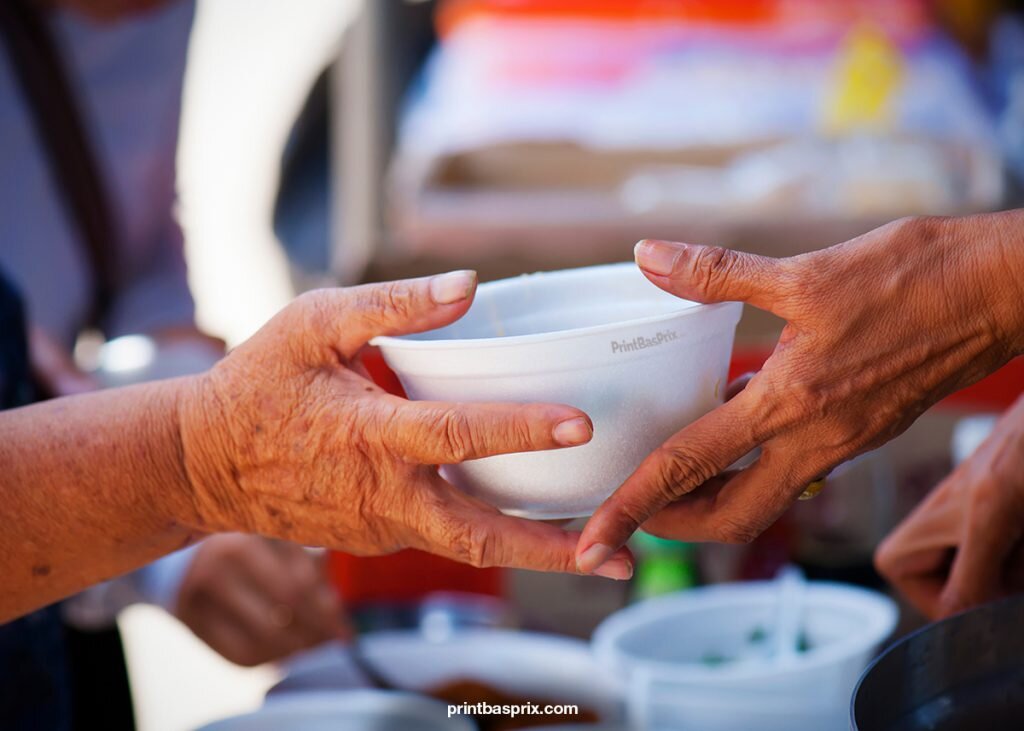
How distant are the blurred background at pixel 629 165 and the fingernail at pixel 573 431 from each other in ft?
2.94

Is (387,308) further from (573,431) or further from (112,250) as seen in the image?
(112,250)

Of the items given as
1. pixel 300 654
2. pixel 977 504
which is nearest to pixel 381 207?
pixel 300 654

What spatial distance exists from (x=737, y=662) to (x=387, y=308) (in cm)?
70

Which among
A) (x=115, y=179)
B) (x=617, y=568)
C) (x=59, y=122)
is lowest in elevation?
Answer: (x=617, y=568)

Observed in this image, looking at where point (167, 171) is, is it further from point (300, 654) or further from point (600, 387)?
point (600, 387)

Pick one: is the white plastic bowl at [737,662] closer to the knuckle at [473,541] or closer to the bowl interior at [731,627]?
the bowl interior at [731,627]

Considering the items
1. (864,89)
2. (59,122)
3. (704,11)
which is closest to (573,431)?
(59,122)

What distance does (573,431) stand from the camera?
32.3 inches

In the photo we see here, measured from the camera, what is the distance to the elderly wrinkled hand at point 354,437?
861 mm

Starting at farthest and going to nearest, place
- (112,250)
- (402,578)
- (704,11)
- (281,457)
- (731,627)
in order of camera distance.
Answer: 1. (704,11)
2. (112,250)
3. (402,578)
4. (731,627)
5. (281,457)

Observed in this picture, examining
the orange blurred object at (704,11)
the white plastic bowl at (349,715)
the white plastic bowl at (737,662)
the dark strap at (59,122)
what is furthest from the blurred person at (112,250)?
the orange blurred object at (704,11)

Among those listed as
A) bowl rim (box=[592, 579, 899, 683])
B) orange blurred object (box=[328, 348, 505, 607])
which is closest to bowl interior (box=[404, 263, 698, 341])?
bowl rim (box=[592, 579, 899, 683])

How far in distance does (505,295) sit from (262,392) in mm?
235

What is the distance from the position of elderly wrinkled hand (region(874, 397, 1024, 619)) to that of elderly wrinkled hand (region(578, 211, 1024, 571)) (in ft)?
0.55
